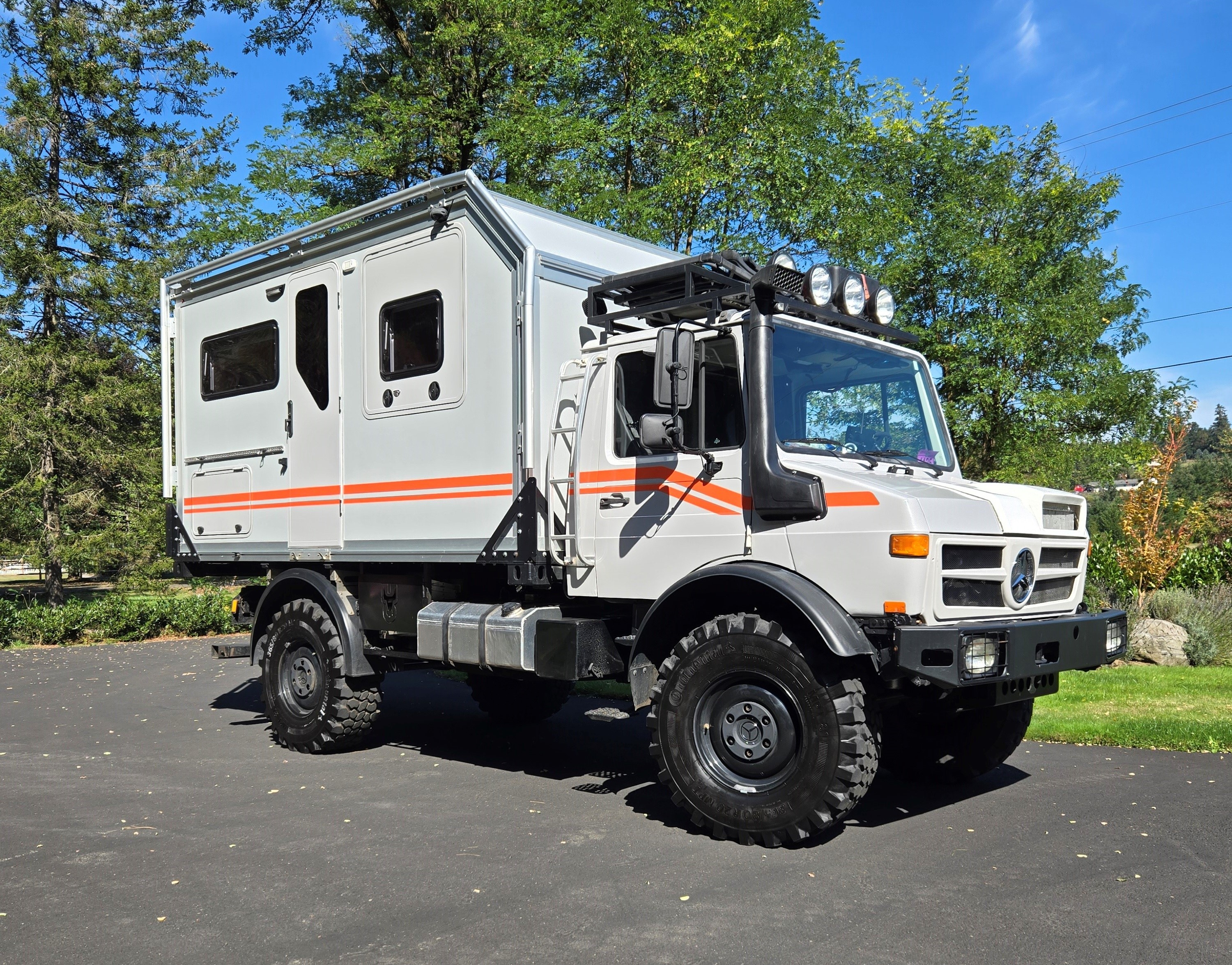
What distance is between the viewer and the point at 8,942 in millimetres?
4316

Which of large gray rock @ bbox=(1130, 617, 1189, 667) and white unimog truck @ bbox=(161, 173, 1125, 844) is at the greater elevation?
white unimog truck @ bbox=(161, 173, 1125, 844)

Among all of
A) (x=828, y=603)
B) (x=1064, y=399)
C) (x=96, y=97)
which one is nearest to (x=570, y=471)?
(x=828, y=603)

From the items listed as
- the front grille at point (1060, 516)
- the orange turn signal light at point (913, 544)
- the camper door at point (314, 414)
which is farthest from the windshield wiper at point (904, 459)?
the camper door at point (314, 414)

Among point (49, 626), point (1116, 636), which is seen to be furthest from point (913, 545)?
point (49, 626)

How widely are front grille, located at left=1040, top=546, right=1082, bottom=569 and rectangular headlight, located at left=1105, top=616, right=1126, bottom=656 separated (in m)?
0.39

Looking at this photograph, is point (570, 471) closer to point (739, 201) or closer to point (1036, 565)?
point (1036, 565)

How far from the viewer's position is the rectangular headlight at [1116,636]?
6.19m

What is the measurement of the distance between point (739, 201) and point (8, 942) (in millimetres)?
10918

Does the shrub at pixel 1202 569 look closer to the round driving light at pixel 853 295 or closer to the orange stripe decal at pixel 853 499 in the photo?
the round driving light at pixel 853 295

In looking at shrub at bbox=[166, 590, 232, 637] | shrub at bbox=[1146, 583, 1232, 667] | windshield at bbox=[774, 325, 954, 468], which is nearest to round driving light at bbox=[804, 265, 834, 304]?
windshield at bbox=[774, 325, 954, 468]

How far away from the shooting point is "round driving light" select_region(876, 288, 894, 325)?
6719 millimetres

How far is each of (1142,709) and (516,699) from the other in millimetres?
5712

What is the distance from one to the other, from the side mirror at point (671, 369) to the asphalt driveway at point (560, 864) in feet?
7.72

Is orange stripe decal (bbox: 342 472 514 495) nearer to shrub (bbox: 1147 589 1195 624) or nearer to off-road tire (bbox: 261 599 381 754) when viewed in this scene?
off-road tire (bbox: 261 599 381 754)
